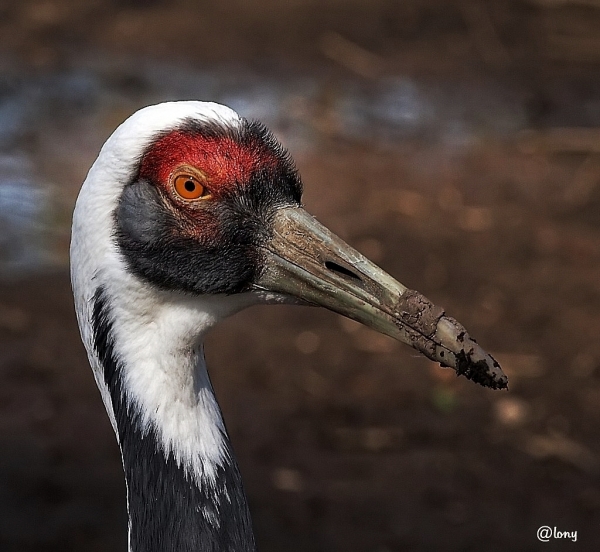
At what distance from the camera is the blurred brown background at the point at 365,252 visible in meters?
6.31

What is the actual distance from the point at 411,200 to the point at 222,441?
6308 millimetres

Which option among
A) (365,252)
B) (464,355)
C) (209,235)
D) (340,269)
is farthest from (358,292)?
(365,252)

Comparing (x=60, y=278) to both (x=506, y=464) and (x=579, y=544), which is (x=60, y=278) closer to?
(x=506, y=464)

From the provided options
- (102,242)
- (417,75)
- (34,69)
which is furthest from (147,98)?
(102,242)

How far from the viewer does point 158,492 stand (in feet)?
11.3

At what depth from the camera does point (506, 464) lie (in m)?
6.64

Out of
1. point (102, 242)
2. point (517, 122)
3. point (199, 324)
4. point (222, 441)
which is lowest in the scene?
point (517, 122)

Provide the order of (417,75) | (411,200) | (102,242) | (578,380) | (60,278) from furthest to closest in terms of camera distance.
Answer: (417,75) < (411,200) < (60,278) < (578,380) < (102,242)

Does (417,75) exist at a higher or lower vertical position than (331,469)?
lower

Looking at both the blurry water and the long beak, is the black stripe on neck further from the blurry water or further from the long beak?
the blurry water

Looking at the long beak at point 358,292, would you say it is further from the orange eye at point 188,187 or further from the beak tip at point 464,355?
the orange eye at point 188,187

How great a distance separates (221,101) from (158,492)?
794 centimetres
